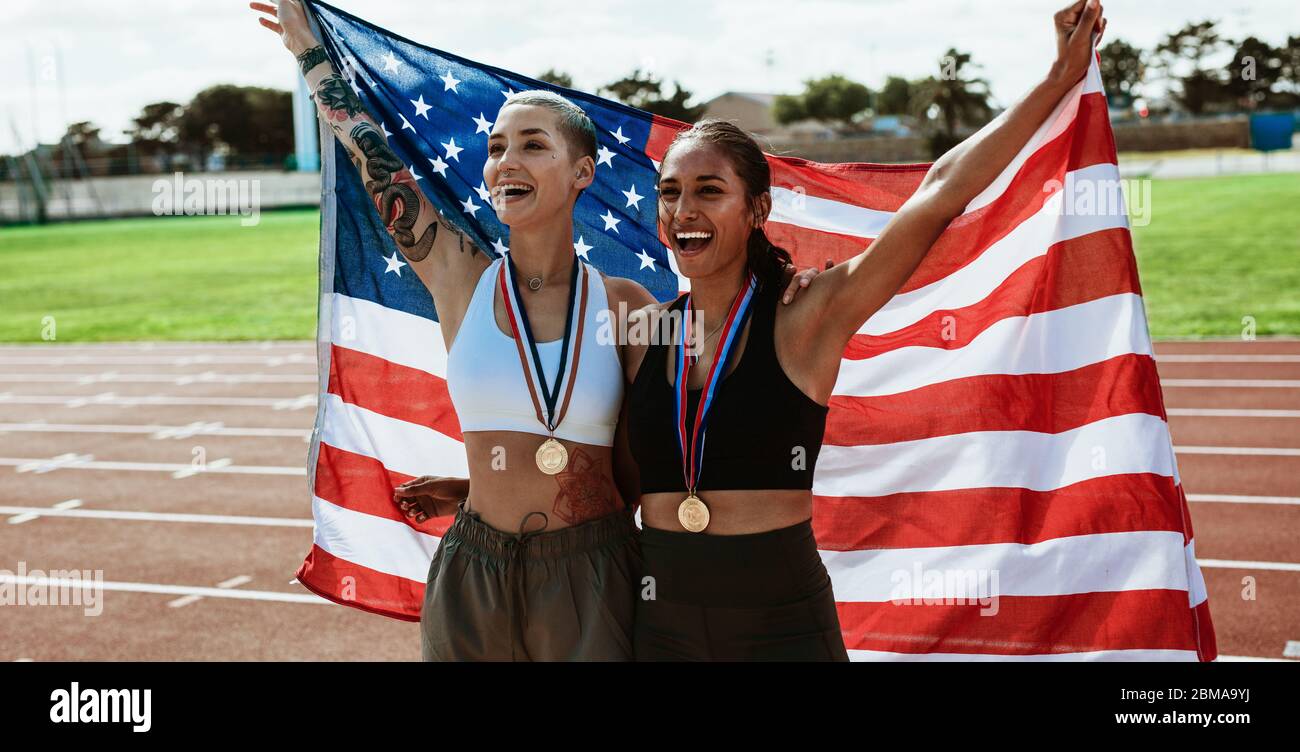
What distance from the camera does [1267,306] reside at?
17.3 meters

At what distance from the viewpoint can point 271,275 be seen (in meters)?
30.0

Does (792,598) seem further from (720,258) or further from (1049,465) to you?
(1049,465)

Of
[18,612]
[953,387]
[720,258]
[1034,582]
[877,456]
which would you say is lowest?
[18,612]

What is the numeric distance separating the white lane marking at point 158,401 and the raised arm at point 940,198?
11472 millimetres

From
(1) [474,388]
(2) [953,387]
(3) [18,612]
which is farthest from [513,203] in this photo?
(3) [18,612]

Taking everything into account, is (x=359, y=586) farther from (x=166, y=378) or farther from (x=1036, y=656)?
(x=166, y=378)

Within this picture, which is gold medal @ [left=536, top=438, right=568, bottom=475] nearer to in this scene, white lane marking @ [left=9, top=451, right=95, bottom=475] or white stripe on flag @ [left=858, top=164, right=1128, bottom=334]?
white stripe on flag @ [left=858, top=164, right=1128, bottom=334]

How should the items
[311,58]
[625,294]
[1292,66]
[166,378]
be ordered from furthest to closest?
1. [1292,66]
2. [166,378]
3. [311,58]
4. [625,294]

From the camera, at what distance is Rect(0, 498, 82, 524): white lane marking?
926 centimetres

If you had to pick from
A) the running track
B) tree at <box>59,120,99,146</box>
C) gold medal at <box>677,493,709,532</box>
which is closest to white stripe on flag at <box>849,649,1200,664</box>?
gold medal at <box>677,493,709,532</box>

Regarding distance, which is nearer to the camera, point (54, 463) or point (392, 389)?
point (392, 389)

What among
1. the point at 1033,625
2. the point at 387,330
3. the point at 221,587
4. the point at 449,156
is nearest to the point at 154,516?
the point at 221,587

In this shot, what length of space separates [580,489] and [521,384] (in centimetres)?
31

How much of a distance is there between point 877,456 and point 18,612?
545cm
